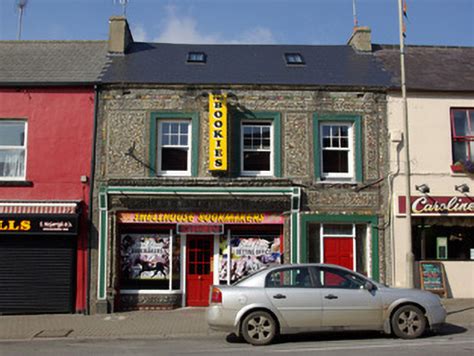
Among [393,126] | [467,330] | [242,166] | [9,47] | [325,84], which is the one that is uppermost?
[9,47]

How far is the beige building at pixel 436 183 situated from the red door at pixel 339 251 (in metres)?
1.19

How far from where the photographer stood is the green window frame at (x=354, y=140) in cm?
1497

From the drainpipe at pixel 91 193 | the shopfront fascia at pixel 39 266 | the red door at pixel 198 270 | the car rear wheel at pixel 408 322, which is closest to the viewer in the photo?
the car rear wheel at pixel 408 322

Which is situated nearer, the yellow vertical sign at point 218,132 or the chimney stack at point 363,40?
the yellow vertical sign at point 218,132

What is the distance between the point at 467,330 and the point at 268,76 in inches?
342

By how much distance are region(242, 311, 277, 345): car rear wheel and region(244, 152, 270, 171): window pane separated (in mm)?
6054

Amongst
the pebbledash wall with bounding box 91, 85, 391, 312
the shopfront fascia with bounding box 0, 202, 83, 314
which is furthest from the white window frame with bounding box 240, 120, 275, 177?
the shopfront fascia with bounding box 0, 202, 83, 314

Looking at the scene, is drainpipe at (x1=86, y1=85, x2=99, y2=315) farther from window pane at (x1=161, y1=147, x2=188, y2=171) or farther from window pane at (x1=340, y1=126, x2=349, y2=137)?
window pane at (x1=340, y1=126, x2=349, y2=137)

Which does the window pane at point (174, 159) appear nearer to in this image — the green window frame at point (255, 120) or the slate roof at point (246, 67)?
the green window frame at point (255, 120)

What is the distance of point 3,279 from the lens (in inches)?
559

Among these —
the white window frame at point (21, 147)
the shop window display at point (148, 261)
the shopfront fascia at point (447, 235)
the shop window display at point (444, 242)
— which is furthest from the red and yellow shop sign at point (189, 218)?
the shop window display at point (444, 242)

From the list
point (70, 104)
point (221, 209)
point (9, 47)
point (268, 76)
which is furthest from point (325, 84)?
point (9, 47)

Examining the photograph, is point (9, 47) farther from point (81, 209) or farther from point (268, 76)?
point (268, 76)

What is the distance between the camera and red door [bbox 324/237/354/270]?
49.0 ft
